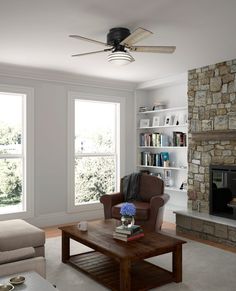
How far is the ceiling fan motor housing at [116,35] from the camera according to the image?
3486 mm

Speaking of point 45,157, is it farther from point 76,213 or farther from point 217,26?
point 217,26

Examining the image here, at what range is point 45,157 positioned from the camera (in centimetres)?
572

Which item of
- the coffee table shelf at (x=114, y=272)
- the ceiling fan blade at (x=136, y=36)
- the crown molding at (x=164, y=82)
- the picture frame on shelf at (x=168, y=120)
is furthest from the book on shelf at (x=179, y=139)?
the ceiling fan blade at (x=136, y=36)

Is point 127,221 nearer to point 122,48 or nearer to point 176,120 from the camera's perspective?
point 122,48

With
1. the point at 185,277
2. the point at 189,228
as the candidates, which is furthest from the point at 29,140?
the point at 185,277

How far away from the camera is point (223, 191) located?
4.99 meters

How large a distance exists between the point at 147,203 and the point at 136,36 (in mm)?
2905

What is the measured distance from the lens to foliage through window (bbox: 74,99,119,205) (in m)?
6.25

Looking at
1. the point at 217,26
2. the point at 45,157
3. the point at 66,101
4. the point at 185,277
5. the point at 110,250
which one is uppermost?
the point at 217,26

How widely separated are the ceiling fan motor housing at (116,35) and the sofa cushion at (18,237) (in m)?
2.25

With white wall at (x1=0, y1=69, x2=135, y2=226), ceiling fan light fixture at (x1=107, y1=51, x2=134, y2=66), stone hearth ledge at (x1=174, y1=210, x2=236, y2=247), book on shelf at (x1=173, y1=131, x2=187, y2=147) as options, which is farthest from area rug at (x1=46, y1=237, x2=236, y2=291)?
ceiling fan light fixture at (x1=107, y1=51, x2=134, y2=66)

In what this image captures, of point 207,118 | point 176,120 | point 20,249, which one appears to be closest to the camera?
point 20,249

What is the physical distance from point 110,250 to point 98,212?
3242mm

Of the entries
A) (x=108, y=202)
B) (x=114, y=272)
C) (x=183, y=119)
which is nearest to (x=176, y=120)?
(x=183, y=119)
